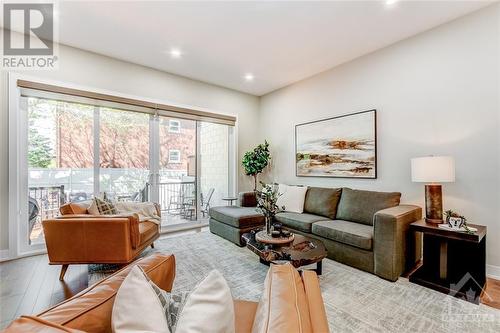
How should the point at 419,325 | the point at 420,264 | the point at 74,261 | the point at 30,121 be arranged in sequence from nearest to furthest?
the point at 419,325 → the point at 74,261 → the point at 420,264 → the point at 30,121

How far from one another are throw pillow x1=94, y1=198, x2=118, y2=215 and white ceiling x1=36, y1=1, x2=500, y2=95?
2.14 m

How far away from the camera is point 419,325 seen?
5.59 feet

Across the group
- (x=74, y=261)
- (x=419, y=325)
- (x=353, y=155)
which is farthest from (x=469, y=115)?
(x=74, y=261)

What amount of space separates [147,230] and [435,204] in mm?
3308

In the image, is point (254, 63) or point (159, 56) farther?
point (254, 63)

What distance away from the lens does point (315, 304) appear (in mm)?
805

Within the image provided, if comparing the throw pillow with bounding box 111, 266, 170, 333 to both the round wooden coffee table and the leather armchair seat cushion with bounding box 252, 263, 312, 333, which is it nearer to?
the leather armchair seat cushion with bounding box 252, 263, 312, 333

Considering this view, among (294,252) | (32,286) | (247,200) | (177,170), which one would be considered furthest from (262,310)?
(177,170)

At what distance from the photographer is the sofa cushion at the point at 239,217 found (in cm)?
344

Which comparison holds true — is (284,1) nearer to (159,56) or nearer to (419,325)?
(159,56)

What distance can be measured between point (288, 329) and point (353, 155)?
3.42 meters

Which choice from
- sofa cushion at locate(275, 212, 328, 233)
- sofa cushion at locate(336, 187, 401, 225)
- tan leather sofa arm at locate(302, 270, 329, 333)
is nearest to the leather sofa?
tan leather sofa arm at locate(302, 270, 329, 333)

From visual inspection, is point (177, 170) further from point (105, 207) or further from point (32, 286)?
point (32, 286)

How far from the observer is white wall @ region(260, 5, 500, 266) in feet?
8.01
